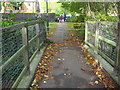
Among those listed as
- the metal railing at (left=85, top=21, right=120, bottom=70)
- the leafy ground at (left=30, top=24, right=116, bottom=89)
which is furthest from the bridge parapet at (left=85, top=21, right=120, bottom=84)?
the leafy ground at (left=30, top=24, right=116, bottom=89)

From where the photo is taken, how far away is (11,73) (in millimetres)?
2994

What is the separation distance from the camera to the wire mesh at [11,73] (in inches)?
107

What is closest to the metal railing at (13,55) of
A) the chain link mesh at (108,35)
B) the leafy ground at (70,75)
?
the leafy ground at (70,75)

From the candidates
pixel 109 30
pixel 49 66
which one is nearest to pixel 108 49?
pixel 109 30

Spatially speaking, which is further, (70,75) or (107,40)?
(107,40)

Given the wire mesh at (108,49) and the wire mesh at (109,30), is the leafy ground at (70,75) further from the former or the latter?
the wire mesh at (109,30)

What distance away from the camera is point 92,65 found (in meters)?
4.97

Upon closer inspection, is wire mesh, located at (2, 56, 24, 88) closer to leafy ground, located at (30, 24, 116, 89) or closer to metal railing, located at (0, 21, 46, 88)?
metal railing, located at (0, 21, 46, 88)

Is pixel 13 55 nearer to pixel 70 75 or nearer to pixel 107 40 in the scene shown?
pixel 70 75

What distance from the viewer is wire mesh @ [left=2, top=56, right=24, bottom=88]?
2.72m

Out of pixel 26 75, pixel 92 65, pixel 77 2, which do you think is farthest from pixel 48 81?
pixel 77 2

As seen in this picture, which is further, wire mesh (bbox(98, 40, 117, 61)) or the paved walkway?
wire mesh (bbox(98, 40, 117, 61))

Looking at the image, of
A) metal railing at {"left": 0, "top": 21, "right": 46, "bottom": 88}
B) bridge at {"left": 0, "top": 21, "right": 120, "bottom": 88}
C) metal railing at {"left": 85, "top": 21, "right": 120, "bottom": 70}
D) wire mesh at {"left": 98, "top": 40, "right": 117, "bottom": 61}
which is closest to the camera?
metal railing at {"left": 0, "top": 21, "right": 46, "bottom": 88}

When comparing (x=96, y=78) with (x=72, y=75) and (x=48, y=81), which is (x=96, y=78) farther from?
(x=48, y=81)
